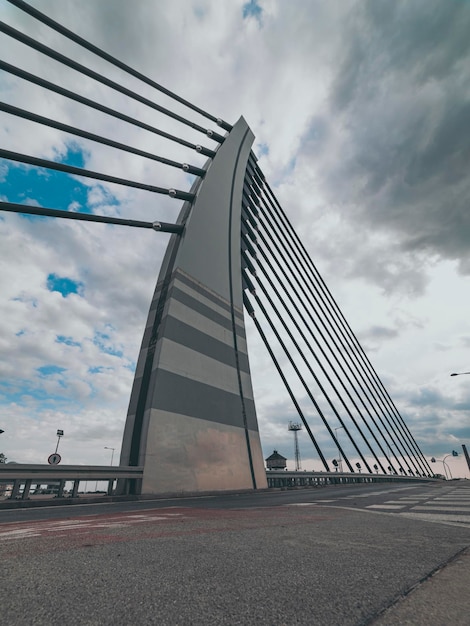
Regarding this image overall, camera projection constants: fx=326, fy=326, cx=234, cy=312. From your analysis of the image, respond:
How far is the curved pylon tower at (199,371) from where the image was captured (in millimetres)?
15258

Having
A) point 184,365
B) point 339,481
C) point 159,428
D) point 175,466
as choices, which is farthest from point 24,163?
point 339,481

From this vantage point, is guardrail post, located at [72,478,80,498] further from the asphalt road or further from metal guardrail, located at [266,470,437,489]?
metal guardrail, located at [266,470,437,489]

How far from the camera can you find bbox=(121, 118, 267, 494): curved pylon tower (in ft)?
50.1

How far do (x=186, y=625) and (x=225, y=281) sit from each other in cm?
2208

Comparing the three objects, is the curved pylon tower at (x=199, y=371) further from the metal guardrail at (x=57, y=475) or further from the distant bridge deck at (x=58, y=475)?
the metal guardrail at (x=57, y=475)

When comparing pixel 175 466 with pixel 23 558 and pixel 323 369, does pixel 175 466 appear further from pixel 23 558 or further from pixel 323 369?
pixel 323 369

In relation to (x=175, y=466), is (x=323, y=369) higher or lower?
higher

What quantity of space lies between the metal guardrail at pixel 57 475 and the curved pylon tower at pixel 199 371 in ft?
5.00

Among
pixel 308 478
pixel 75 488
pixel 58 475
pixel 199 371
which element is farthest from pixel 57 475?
pixel 308 478

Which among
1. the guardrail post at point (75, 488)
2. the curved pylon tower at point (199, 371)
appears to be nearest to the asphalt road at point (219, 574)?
the guardrail post at point (75, 488)

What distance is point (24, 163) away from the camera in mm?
14086

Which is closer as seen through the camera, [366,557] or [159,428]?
Answer: [366,557]

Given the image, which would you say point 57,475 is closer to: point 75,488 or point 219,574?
point 75,488

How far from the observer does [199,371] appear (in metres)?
18.3
